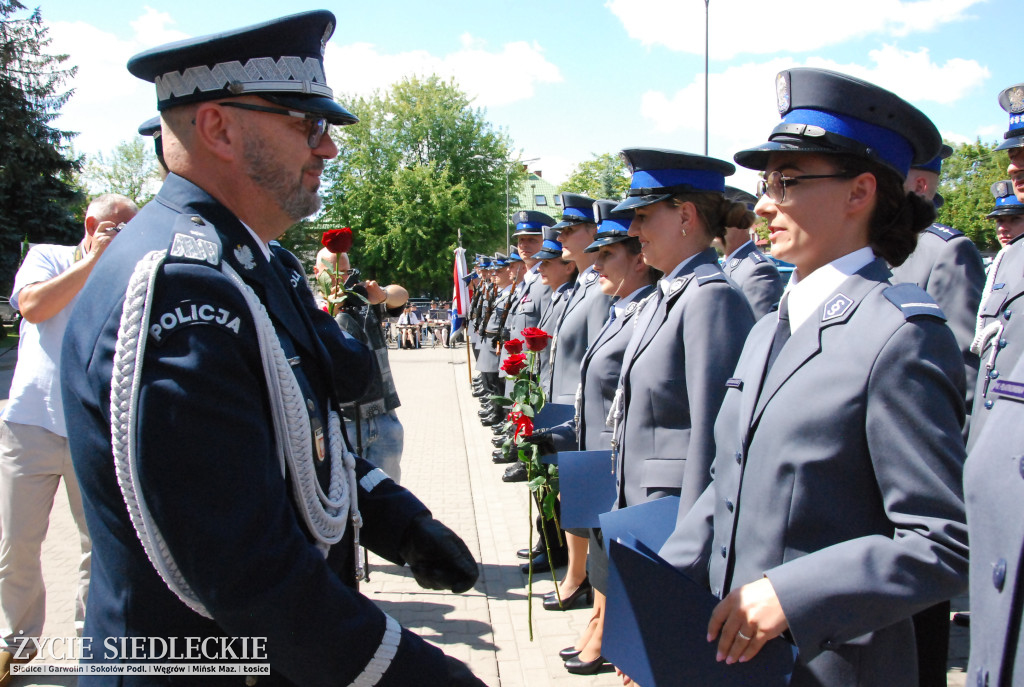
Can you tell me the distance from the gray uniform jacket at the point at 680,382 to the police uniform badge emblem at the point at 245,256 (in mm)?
1642

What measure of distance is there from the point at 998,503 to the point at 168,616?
1.45 m

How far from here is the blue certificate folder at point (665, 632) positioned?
1.63 metres

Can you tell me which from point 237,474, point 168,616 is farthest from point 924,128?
point 168,616

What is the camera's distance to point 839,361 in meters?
1.67

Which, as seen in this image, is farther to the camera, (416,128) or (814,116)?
(416,128)

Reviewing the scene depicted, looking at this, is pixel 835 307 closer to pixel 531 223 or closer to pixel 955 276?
pixel 955 276

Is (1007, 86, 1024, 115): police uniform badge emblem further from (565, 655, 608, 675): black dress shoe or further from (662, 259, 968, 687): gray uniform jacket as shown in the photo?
(565, 655, 608, 675): black dress shoe

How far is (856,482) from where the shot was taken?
5.37 feet

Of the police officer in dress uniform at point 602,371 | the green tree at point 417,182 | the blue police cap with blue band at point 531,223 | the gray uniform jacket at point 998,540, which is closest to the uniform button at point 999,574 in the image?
the gray uniform jacket at point 998,540

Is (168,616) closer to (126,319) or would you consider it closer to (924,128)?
(126,319)

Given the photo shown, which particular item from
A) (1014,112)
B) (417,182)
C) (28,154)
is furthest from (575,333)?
(417,182)

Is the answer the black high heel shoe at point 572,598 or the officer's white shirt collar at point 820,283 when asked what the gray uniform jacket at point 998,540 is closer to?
the officer's white shirt collar at point 820,283

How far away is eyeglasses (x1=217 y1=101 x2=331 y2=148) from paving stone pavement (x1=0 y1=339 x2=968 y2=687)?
302cm

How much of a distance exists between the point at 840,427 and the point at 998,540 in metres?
0.49
